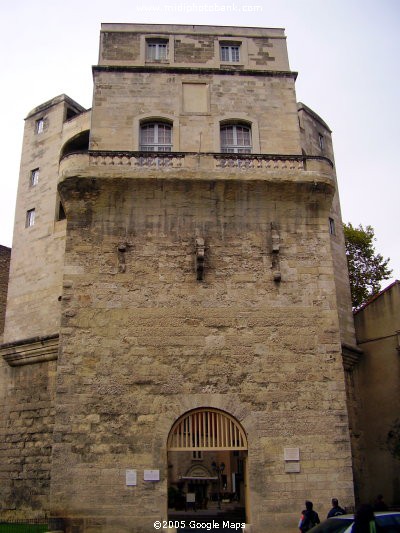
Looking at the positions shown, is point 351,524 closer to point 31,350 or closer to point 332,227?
point 31,350

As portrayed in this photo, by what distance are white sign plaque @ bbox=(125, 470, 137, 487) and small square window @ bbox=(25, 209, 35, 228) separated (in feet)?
43.7

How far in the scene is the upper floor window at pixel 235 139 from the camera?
16.2 m

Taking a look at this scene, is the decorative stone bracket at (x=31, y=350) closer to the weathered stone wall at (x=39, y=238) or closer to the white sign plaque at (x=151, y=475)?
the weathered stone wall at (x=39, y=238)

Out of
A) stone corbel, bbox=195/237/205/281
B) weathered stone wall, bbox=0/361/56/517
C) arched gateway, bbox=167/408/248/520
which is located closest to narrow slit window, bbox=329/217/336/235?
arched gateway, bbox=167/408/248/520

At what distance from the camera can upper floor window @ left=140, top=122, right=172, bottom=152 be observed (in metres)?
16.0

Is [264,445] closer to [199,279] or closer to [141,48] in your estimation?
[199,279]

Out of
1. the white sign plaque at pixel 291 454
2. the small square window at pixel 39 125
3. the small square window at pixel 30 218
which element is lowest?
the white sign plaque at pixel 291 454

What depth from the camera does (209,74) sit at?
16.9 m

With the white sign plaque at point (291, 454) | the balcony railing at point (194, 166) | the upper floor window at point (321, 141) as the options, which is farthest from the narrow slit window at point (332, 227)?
the white sign plaque at point (291, 454)

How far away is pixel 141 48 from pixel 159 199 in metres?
5.60

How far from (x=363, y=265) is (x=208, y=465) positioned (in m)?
14.8

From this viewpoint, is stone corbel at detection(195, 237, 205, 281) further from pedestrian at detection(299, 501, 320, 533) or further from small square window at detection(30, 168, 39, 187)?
small square window at detection(30, 168, 39, 187)

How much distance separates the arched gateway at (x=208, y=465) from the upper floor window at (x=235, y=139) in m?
7.37

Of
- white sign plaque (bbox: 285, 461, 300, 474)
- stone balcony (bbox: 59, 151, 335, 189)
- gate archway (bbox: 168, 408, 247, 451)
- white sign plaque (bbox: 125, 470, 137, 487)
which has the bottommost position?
white sign plaque (bbox: 125, 470, 137, 487)
